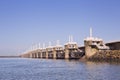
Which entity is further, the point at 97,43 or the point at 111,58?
the point at 97,43

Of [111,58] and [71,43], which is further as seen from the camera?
[71,43]

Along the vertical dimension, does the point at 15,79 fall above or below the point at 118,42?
below

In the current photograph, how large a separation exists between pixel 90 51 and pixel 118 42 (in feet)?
47.8

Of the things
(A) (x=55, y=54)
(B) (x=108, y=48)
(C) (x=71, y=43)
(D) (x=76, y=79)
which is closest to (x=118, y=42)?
(B) (x=108, y=48)

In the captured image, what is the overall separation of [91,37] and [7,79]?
79.4 m

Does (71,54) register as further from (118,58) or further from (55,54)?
(118,58)

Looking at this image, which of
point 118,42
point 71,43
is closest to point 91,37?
point 118,42

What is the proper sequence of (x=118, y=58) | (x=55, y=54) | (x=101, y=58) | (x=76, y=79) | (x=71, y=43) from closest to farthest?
(x=76, y=79), (x=118, y=58), (x=101, y=58), (x=71, y=43), (x=55, y=54)

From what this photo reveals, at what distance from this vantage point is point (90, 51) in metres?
120

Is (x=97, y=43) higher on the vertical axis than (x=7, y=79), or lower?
higher

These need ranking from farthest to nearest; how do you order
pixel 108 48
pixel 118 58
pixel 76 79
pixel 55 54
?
pixel 55 54, pixel 108 48, pixel 118 58, pixel 76 79

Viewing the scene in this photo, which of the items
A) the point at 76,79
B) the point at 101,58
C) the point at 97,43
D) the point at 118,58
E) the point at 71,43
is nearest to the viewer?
the point at 76,79

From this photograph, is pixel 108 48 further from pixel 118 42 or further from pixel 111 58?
pixel 111 58

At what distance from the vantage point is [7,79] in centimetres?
4594
